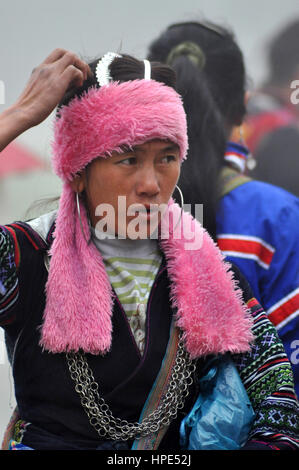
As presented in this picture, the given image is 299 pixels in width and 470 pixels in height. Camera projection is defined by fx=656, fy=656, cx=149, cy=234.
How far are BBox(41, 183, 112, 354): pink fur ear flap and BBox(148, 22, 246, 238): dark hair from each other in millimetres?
678

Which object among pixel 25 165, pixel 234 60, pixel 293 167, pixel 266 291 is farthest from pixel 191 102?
pixel 25 165

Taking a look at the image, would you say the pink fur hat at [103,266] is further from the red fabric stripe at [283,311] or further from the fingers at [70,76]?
the red fabric stripe at [283,311]

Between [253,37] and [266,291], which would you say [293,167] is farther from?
[266,291]

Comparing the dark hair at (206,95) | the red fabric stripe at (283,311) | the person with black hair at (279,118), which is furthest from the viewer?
the person with black hair at (279,118)

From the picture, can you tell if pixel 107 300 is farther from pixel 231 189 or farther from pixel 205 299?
pixel 231 189

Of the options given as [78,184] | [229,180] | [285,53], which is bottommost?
[229,180]

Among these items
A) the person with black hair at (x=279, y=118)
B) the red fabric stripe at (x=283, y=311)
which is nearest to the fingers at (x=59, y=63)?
the red fabric stripe at (x=283, y=311)

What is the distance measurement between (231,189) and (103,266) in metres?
0.82

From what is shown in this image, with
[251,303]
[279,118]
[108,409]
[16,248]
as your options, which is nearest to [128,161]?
[16,248]

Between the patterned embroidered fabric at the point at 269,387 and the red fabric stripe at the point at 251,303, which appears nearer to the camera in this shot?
the patterned embroidered fabric at the point at 269,387

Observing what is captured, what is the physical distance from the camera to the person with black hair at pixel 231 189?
2.21 meters

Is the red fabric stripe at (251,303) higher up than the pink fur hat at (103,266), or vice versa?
the pink fur hat at (103,266)

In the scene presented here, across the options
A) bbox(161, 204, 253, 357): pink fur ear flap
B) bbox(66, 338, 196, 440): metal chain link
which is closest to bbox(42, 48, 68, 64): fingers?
bbox(161, 204, 253, 357): pink fur ear flap

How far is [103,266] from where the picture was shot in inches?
66.4
